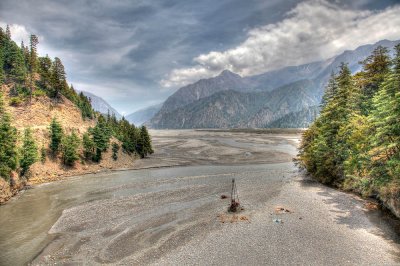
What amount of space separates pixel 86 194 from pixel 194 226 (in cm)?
3093

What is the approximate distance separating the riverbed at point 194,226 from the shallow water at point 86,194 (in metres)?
0.21

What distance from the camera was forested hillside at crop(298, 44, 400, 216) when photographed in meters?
31.4

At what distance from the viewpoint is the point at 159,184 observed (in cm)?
6025

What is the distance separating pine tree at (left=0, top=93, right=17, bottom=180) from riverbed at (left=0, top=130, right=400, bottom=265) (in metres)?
6.50

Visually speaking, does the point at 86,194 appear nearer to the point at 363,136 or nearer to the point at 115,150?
the point at 115,150

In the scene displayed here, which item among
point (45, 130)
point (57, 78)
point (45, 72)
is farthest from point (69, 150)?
point (45, 72)

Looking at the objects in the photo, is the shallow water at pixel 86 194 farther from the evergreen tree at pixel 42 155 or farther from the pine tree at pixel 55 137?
the pine tree at pixel 55 137

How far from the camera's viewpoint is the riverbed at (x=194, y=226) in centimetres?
2569

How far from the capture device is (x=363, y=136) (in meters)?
41.9

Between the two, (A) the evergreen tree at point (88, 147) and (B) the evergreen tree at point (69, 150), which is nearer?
(B) the evergreen tree at point (69, 150)

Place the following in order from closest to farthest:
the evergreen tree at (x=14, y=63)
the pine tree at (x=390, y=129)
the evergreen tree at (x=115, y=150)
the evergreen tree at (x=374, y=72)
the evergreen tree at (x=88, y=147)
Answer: the pine tree at (x=390, y=129) → the evergreen tree at (x=374, y=72) → the evergreen tree at (x=88, y=147) → the evergreen tree at (x=115, y=150) → the evergreen tree at (x=14, y=63)

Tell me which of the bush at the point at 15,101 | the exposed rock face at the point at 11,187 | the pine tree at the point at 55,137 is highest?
the bush at the point at 15,101

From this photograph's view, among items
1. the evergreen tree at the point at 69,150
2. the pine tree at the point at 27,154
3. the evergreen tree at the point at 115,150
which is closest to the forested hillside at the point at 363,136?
the evergreen tree at the point at 115,150

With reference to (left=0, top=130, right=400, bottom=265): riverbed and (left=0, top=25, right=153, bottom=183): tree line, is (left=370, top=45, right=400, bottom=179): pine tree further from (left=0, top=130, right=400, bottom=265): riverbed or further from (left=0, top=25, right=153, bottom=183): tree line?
(left=0, top=25, right=153, bottom=183): tree line
